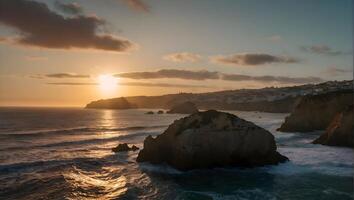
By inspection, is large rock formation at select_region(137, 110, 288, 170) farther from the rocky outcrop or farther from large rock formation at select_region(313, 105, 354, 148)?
the rocky outcrop

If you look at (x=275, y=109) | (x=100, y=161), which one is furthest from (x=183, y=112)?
(x=100, y=161)

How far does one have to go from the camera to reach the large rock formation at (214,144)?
30.6m

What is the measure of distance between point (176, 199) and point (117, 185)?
5.57 m

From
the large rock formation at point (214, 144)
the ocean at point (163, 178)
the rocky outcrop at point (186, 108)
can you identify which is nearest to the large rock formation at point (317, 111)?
the ocean at point (163, 178)

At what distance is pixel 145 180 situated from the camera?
27.4 meters

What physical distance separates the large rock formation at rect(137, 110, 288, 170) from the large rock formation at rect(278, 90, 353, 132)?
92.4ft

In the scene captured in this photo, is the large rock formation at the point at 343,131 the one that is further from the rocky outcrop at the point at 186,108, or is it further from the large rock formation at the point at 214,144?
the rocky outcrop at the point at 186,108

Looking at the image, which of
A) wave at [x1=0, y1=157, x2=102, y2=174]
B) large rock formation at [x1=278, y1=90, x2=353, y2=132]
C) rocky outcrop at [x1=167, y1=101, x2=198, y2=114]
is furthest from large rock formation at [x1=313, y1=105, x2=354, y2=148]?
rocky outcrop at [x1=167, y1=101, x2=198, y2=114]

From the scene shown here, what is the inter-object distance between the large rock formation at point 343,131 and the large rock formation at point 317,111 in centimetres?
1371

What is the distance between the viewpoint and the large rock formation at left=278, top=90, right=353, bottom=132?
56625mm

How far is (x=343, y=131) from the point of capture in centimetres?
4266

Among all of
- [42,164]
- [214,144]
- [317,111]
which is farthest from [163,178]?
[317,111]

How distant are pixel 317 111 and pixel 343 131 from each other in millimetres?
17122

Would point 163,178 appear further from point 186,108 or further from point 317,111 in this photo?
point 186,108
